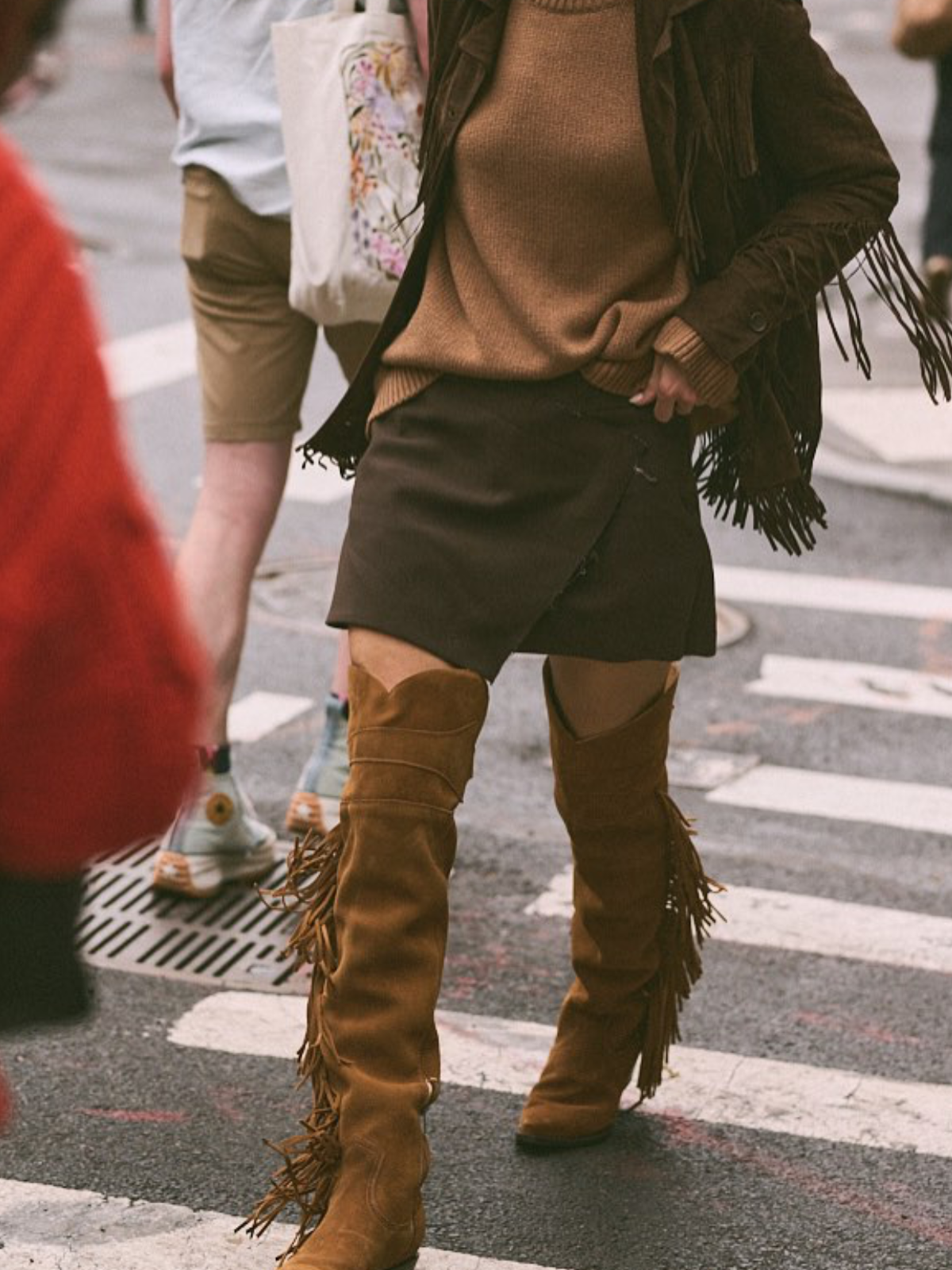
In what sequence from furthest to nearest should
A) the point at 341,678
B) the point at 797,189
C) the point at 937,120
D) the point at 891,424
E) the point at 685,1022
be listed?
the point at 937,120, the point at 891,424, the point at 341,678, the point at 685,1022, the point at 797,189

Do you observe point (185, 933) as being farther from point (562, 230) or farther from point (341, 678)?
point (562, 230)

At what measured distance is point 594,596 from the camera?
344cm

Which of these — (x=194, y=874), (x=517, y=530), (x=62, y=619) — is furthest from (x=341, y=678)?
(x=62, y=619)

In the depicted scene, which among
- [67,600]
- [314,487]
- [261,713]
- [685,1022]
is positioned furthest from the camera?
[314,487]

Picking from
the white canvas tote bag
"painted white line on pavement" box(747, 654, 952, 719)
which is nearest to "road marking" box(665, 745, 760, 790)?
"painted white line on pavement" box(747, 654, 952, 719)

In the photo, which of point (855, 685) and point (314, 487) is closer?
point (855, 685)

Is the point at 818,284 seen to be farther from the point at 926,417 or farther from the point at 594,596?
the point at 926,417

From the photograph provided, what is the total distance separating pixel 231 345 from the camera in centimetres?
490

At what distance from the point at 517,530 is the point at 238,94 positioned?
1.71 meters

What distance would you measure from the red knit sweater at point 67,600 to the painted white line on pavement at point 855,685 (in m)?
4.60

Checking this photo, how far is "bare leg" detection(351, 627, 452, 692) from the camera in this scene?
3348mm

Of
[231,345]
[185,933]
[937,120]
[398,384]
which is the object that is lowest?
[937,120]

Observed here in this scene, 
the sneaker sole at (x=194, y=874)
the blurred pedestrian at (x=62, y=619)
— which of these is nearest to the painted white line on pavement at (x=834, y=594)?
the sneaker sole at (x=194, y=874)

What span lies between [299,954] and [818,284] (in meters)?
1.14
